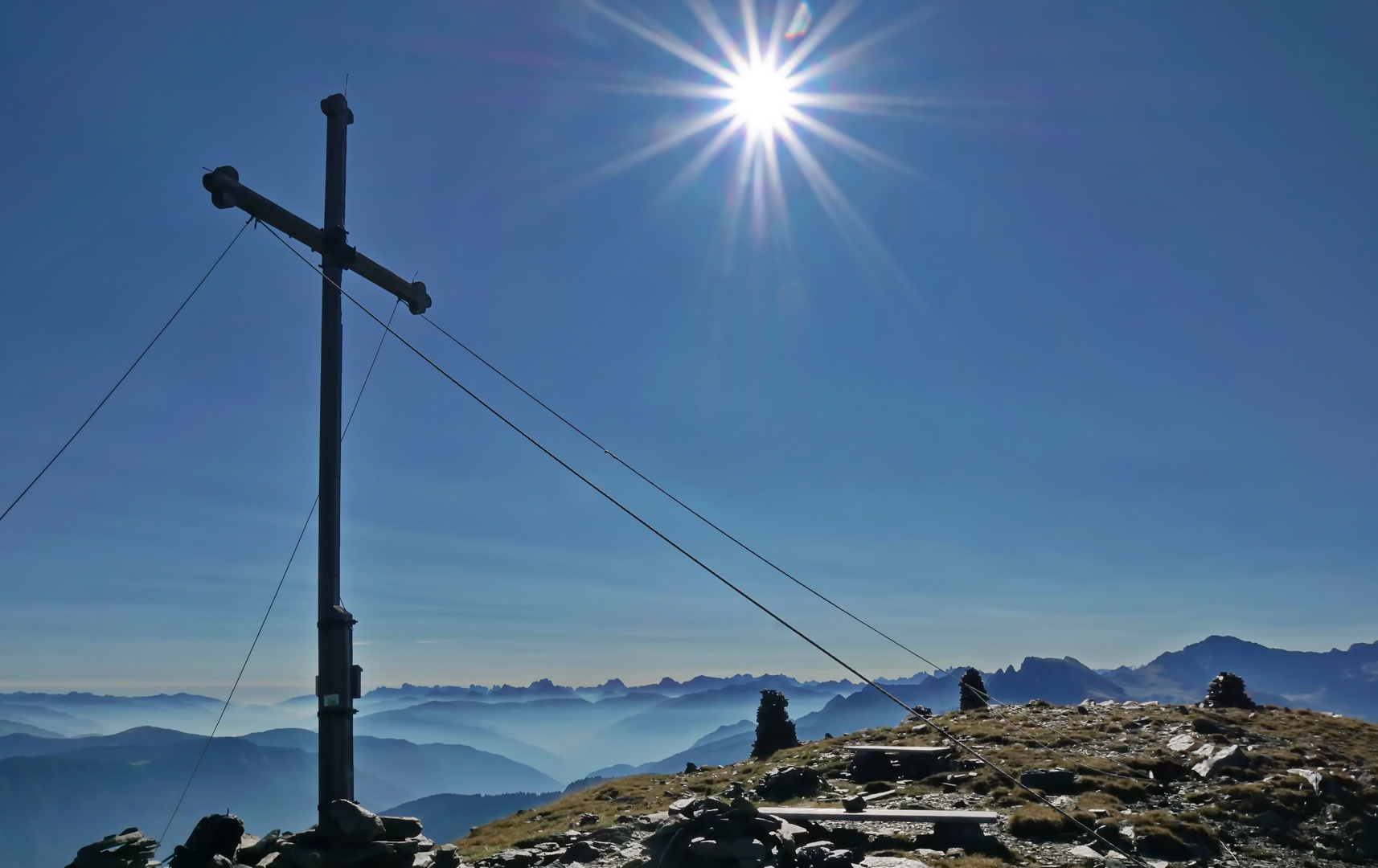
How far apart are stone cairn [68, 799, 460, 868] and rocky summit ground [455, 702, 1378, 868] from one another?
404 cm

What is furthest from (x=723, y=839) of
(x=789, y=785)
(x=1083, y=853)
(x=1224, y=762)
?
(x=1224, y=762)

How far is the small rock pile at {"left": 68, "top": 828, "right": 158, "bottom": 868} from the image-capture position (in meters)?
9.86

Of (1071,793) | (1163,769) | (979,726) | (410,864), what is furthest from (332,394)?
(979,726)

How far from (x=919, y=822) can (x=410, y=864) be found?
11.2 meters

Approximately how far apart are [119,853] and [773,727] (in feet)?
97.7

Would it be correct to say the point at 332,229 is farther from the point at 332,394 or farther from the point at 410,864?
the point at 410,864

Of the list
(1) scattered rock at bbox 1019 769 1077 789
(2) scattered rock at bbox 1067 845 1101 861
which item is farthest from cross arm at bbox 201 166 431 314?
(1) scattered rock at bbox 1019 769 1077 789

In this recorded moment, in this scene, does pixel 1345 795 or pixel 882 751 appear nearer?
pixel 1345 795

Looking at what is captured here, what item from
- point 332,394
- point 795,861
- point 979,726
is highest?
point 332,394

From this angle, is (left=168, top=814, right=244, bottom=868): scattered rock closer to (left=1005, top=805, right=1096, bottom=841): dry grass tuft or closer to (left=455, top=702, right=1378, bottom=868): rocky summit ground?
(left=455, top=702, right=1378, bottom=868): rocky summit ground

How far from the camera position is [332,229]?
45.0ft

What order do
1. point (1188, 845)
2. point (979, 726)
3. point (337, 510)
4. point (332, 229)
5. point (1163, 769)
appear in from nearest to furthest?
point (337, 510) < point (332, 229) < point (1188, 845) < point (1163, 769) < point (979, 726)

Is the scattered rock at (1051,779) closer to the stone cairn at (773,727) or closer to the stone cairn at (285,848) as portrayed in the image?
the stone cairn at (773,727)

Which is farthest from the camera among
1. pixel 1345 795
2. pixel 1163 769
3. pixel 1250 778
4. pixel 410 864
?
pixel 1163 769
